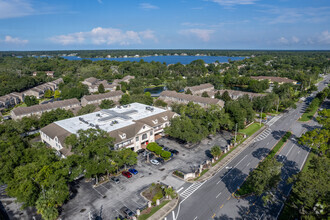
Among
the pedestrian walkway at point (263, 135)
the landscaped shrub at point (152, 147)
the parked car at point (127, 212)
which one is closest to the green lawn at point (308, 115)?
the pedestrian walkway at point (263, 135)

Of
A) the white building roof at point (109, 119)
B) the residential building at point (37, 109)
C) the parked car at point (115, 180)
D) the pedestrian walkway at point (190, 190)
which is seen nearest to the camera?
the pedestrian walkway at point (190, 190)

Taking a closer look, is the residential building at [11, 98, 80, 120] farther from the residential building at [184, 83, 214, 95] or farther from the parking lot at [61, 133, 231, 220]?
the residential building at [184, 83, 214, 95]

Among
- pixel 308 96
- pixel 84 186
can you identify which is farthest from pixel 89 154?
pixel 308 96

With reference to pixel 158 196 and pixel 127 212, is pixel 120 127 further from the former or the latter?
pixel 127 212

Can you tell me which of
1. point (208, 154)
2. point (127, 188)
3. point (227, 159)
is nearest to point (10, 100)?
point (127, 188)

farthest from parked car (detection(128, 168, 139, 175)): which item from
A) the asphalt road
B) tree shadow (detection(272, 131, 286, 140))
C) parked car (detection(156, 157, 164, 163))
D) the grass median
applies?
tree shadow (detection(272, 131, 286, 140))

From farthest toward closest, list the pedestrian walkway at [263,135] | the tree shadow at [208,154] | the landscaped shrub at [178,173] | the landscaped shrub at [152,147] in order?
the pedestrian walkway at [263,135], the landscaped shrub at [152,147], the tree shadow at [208,154], the landscaped shrub at [178,173]

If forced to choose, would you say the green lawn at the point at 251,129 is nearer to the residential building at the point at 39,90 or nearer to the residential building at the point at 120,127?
the residential building at the point at 120,127
